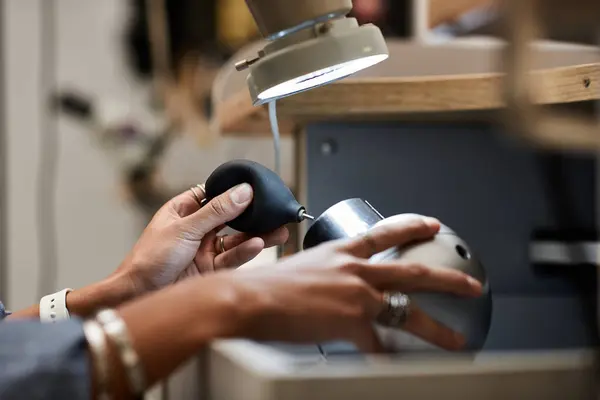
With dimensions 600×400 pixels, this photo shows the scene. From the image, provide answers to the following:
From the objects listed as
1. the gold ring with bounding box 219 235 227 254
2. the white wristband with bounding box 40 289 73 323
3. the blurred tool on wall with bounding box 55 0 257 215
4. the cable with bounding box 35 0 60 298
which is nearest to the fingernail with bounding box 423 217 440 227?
the gold ring with bounding box 219 235 227 254

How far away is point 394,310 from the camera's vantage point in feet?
1.78

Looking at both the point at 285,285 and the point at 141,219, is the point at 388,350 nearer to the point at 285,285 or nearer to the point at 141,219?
the point at 285,285

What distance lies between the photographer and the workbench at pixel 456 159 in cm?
71

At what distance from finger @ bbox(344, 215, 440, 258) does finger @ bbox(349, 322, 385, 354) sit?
8 cm

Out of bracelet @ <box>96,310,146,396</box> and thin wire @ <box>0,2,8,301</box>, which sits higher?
bracelet @ <box>96,310,146,396</box>

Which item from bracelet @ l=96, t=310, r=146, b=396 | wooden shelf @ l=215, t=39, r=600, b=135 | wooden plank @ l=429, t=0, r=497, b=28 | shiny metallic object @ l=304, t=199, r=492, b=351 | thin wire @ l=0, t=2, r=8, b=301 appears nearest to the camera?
bracelet @ l=96, t=310, r=146, b=396

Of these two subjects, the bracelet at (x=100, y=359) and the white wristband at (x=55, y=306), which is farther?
the white wristband at (x=55, y=306)

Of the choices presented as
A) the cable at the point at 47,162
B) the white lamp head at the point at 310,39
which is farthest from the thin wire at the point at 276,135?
the cable at the point at 47,162

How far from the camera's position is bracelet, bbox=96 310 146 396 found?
0.46 meters

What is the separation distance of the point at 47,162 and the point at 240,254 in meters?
2.02

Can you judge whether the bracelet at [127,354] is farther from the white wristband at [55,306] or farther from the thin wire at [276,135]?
the white wristband at [55,306]

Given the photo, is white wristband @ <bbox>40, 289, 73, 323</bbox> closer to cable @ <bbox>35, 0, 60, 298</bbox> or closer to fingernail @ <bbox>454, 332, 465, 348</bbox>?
fingernail @ <bbox>454, 332, 465, 348</bbox>

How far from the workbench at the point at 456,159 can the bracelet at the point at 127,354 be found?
0.28 metres

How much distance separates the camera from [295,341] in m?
0.48
